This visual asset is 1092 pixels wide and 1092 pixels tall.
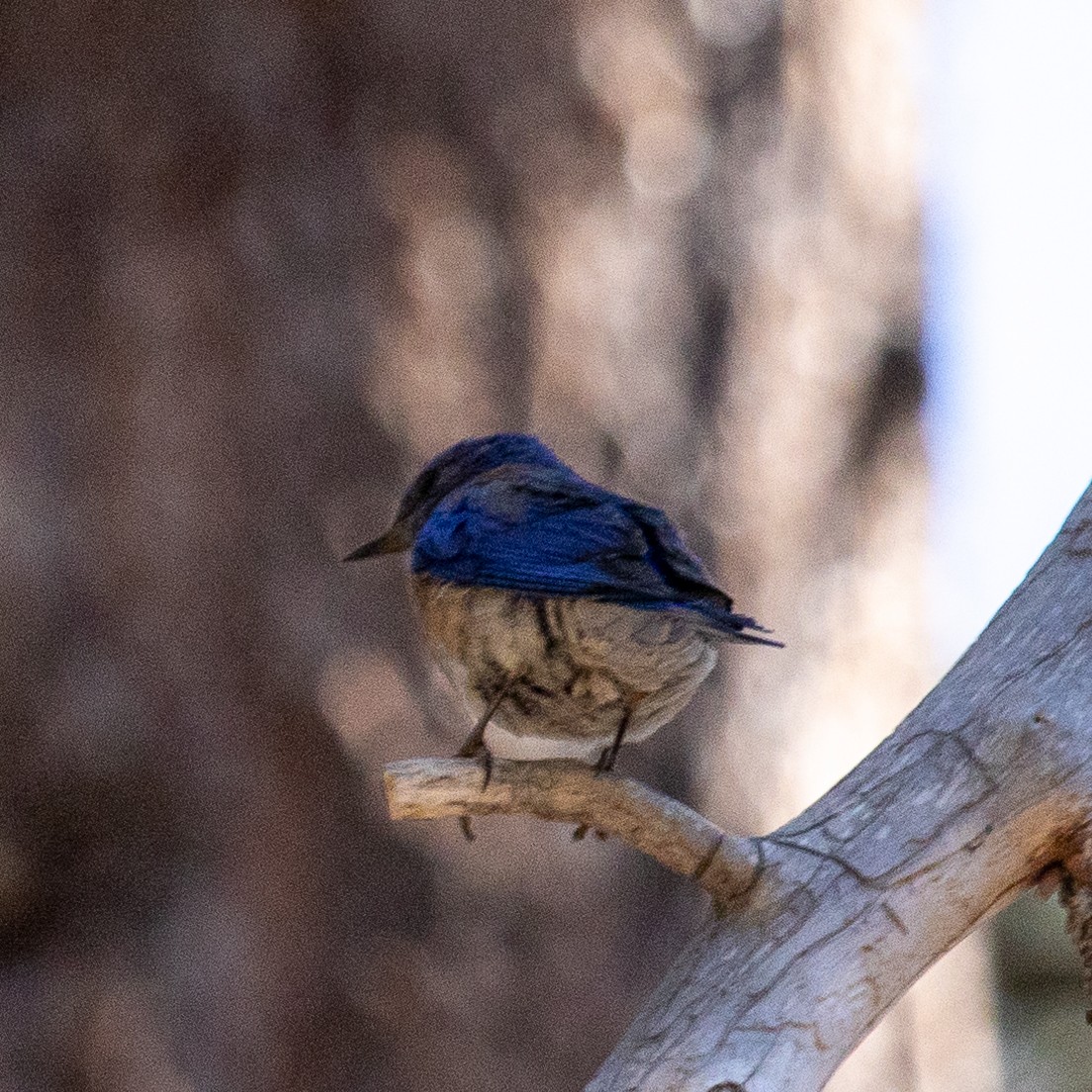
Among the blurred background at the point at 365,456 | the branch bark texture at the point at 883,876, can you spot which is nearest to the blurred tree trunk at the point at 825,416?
the blurred background at the point at 365,456

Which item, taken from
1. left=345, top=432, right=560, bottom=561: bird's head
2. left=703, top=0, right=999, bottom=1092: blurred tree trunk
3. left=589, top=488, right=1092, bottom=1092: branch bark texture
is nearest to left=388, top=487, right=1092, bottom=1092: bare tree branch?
left=589, top=488, right=1092, bottom=1092: branch bark texture

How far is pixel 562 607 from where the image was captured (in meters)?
1.61

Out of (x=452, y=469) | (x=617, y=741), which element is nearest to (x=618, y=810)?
(x=617, y=741)

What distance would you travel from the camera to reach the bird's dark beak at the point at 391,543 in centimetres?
215

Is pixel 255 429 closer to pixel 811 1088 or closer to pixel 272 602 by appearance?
pixel 272 602

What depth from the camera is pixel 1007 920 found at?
3682 millimetres

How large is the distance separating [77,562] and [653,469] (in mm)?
1035

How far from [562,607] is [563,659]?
63 mm

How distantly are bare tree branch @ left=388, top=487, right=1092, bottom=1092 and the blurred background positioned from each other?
3.50 ft

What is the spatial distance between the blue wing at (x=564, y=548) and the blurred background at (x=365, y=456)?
764 millimetres

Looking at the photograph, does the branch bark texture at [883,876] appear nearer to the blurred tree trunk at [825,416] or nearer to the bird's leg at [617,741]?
the bird's leg at [617,741]

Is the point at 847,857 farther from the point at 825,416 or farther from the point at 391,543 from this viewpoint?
the point at 825,416

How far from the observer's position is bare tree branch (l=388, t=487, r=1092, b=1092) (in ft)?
4.56

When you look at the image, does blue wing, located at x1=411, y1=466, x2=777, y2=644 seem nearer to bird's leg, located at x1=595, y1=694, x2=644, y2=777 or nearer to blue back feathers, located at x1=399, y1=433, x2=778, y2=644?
blue back feathers, located at x1=399, y1=433, x2=778, y2=644
